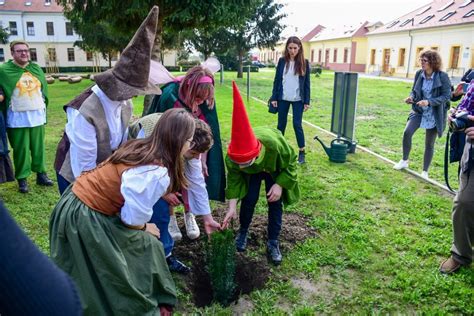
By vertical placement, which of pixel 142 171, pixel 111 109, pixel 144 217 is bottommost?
pixel 144 217

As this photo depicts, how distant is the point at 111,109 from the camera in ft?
8.57

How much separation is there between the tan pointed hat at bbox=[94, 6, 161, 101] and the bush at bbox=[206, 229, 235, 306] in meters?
1.12

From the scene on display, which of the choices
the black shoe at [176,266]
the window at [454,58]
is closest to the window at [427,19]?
the window at [454,58]

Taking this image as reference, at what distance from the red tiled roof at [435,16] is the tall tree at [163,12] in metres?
29.3

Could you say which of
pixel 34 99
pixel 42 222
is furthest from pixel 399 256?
pixel 34 99

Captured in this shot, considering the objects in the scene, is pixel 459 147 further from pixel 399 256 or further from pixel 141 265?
pixel 141 265

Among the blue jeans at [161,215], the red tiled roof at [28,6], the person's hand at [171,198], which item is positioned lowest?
the blue jeans at [161,215]

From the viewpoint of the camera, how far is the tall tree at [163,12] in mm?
7609

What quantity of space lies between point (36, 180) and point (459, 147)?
195 inches

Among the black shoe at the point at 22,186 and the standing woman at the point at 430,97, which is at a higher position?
the standing woman at the point at 430,97

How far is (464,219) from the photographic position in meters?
3.18

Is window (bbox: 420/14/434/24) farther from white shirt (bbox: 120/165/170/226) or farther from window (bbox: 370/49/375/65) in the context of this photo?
white shirt (bbox: 120/165/170/226)

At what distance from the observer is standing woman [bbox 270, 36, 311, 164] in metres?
6.04

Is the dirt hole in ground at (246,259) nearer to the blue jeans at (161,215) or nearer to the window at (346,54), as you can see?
the blue jeans at (161,215)
